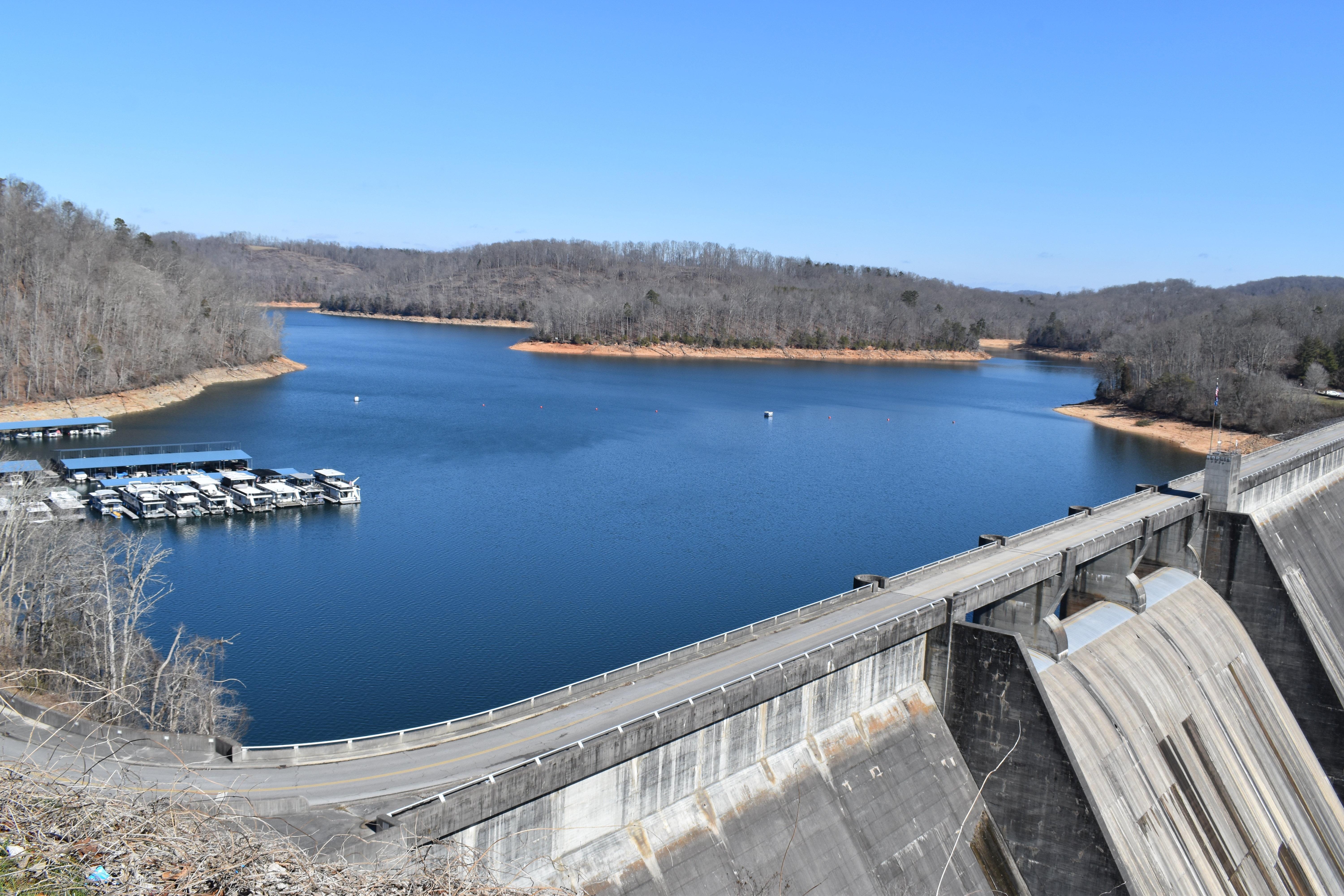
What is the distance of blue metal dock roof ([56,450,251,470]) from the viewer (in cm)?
7112

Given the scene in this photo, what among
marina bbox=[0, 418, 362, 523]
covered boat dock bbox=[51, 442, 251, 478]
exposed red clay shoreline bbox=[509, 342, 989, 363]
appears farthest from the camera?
exposed red clay shoreline bbox=[509, 342, 989, 363]

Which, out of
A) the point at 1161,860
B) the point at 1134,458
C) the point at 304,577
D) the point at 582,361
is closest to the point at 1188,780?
the point at 1161,860

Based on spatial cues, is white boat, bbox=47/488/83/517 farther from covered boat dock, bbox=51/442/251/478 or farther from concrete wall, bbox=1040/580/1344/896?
concrete wall, bbox=1040/580/1344/896

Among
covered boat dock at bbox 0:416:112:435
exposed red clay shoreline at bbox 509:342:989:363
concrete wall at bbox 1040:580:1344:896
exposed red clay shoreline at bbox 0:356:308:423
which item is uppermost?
exposed red clay shoreline at bbox 509:342:989:363

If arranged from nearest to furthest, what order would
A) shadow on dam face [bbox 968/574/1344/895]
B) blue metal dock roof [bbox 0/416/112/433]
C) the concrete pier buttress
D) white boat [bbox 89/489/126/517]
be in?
the concrete pier buttress → shadow on dam face [bbox 968/574/1344/895] → white boat [bbox 89/489/126/517] → blue metal dock roof [bbox 0/416/112/433]

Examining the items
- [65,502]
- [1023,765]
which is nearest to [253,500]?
[65,502]

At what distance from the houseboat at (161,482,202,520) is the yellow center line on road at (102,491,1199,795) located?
160ft

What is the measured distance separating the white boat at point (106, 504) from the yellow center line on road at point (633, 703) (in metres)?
51.1

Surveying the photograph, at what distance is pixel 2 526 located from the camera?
33.1 meters

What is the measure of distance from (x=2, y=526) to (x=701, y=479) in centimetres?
5016

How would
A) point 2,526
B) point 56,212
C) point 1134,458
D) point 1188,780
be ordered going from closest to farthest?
point 1188,780 < point 2,526 < point 1134,458 < point 56,212

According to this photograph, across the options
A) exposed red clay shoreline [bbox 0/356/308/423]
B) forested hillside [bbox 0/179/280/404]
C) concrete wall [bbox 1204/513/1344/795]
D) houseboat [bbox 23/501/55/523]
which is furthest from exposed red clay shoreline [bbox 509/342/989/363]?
concrete wall [bbox 1204/513/1344/795]

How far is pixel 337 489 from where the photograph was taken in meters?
66.4

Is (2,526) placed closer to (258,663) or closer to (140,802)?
(258,663)
